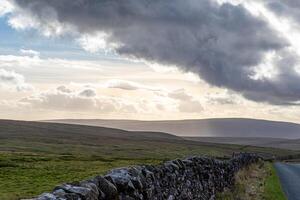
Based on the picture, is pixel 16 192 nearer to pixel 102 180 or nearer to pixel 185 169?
pixel 185 169

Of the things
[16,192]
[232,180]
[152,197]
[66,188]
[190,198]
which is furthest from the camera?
[232,180]

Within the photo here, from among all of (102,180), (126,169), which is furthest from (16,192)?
(102,180)

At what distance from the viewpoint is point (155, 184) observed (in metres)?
15.5

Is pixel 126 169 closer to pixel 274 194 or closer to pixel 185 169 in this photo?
pixel 185 169

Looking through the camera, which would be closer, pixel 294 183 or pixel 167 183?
pixel 167 183

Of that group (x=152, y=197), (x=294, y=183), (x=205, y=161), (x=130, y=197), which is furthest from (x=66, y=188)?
(x=294, y=183)

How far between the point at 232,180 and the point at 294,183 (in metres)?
13.3

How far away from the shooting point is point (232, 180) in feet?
101

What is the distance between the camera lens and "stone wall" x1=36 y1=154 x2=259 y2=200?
1094cm

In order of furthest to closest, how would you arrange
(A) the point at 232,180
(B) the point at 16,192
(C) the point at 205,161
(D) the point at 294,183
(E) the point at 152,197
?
1. (D) the point at 294,183
2. (A) the point at 232,180
3. (C) the point at 205,161
4. (B) the point at 16,192
5. (E) the point at 152,197

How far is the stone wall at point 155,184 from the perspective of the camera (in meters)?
10.9

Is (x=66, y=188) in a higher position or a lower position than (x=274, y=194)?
higher

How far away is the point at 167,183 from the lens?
16844mm

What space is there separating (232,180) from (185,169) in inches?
479
